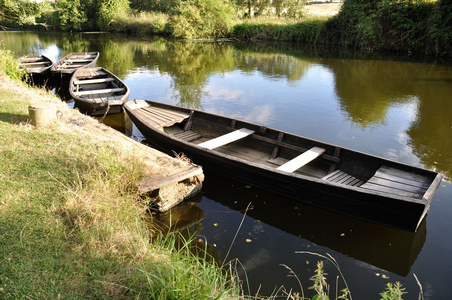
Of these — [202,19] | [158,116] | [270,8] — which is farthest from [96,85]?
[270,8]

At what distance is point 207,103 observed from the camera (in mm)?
12312

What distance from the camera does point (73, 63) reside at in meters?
17.0

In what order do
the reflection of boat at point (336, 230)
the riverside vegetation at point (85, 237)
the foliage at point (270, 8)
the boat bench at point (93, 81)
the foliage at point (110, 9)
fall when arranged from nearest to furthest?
the riverside vegetation at point (85, 237) < the reflection of boat at point (336, 230) < the boat bench at point (93, 81) < the foliage at point (270, 8) < the foliage at point (110, 9)

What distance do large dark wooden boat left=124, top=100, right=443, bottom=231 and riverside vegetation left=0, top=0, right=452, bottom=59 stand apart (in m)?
8.84

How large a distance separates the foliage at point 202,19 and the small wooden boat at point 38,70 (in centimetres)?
1890

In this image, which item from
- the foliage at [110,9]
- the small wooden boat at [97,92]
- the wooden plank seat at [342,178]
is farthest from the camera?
the foliage at [110,9]

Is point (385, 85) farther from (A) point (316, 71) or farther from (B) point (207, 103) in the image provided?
(B) point (207, 103)

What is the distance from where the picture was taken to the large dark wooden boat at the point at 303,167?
16.2 ft

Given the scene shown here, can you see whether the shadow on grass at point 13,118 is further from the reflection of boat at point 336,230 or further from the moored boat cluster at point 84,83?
the reflection of boat at point 336,230

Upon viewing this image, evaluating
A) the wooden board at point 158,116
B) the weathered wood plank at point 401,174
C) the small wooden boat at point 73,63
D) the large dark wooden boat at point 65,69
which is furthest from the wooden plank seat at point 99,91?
the weathered wood plank at point 401,174

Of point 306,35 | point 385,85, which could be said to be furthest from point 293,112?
point 306,35

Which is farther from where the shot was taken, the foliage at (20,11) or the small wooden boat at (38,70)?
the small wooden boat at (38,70)

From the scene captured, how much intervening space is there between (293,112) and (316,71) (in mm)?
7366

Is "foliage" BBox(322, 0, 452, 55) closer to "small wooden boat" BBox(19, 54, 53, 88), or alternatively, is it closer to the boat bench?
the boat bench
